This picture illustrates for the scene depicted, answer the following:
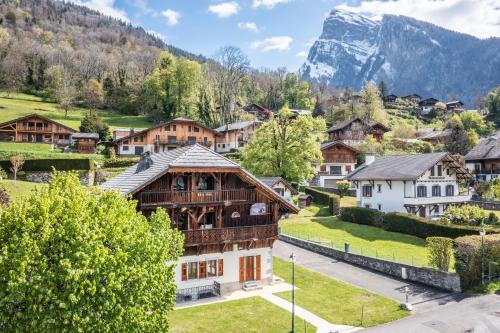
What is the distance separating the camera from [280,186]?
54.1 m

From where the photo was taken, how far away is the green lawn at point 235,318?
21.5 meters

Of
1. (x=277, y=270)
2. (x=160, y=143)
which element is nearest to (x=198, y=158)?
(x=277, y=270)

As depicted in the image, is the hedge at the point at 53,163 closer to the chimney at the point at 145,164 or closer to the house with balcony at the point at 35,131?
the chimney at the point at 145,164

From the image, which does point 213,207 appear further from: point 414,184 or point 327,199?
point 327,199

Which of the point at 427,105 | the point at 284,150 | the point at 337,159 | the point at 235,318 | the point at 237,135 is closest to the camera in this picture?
the point at 235,318

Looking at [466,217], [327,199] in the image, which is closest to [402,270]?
[466,217]

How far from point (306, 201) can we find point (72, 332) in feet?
156

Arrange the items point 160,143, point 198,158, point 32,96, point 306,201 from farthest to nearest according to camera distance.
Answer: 1. point 32,96
2. point 160,143
3. point 306,201
4. point 198,158

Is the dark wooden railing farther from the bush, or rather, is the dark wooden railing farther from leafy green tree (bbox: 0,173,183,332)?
the bush

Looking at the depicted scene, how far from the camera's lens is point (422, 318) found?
A: 23.0 m

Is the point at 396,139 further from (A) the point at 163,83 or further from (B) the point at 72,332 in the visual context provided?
(B) the point at 72,332

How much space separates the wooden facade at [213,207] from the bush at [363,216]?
19.4 meters

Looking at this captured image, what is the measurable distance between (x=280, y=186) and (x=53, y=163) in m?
29.8

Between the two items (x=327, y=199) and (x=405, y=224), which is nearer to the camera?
(x=405, y=224)
